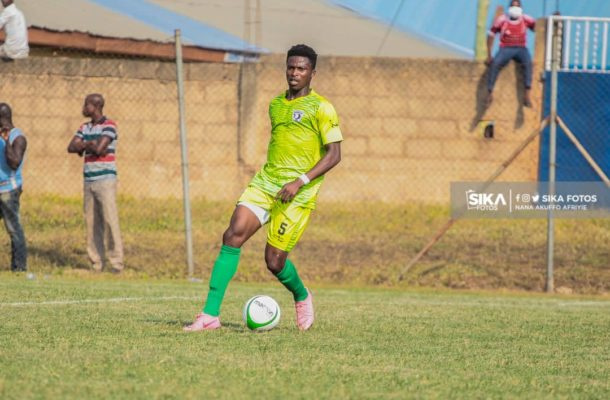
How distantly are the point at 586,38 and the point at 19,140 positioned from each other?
8.54 meters

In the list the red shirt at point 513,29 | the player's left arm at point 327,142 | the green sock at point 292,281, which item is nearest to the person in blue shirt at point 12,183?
the green sock at point 292,281

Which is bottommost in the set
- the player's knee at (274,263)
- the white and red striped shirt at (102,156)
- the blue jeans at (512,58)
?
the player's knee at (274,263)

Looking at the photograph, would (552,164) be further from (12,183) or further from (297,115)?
(297,115)

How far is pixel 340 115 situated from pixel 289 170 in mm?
9821

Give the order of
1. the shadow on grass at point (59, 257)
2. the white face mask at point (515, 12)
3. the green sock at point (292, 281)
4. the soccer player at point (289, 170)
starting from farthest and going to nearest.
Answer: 1. the white face mask at point (515, 12)
2. the shadow on grass at point (59, 257)
3. the green sock at point (292, 281)
4. the soccer player at point (289, 170)

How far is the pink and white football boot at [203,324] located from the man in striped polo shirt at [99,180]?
263 inches

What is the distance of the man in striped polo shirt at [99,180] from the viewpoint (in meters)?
15.0

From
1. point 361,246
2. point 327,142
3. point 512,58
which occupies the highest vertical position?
point 512,58

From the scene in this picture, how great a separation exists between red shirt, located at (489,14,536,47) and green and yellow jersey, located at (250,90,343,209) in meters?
9.76

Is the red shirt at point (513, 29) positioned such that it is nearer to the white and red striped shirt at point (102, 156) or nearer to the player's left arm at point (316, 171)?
the white and red striped shirt at point (102, 156)

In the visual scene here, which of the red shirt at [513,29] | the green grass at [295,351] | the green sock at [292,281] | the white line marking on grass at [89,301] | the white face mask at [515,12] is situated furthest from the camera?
the white face mask at [515,12]

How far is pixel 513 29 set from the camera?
59.4ft

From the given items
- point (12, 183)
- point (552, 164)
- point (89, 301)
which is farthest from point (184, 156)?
point (89, 301)

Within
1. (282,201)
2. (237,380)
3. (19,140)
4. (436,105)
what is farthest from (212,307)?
(436,105)
